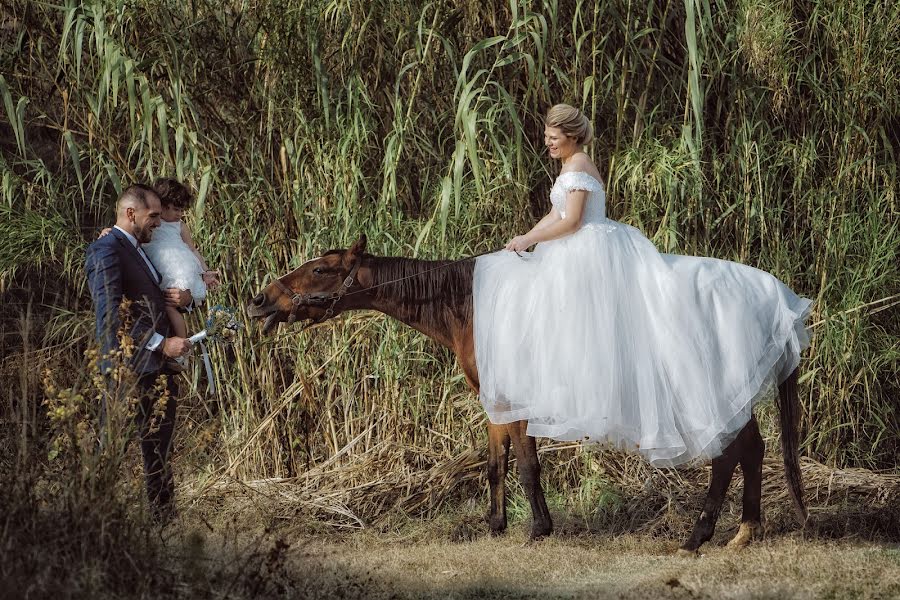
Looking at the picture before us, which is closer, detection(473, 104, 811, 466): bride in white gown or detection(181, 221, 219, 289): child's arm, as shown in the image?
detection(473, 104, 811, 466): bride in white gown

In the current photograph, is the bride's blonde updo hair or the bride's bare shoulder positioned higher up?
the bride's blonde updo hair

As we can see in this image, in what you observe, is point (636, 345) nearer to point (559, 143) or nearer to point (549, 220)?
point (549, 220)

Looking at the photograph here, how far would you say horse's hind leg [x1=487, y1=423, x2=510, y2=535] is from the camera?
480 centimetres

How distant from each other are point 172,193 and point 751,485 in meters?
2.70

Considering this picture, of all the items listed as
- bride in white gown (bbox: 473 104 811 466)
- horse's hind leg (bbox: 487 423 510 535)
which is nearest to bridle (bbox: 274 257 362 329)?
bride in white gown (bbox: 473 104 811 466)

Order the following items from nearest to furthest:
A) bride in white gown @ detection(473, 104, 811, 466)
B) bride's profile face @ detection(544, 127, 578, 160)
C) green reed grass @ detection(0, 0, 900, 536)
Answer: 1. bride in white gown @ detection(473, 104, 811, 466)
2. bride's profile face @ detection(544, 127, 578, 160)
3. green reed grass @ detection(0, 0, 900, 536)

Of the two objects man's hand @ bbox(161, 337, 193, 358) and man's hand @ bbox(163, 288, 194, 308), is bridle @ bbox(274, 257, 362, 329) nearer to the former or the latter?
man's hand @ bbox(163, 288, 194, 308)

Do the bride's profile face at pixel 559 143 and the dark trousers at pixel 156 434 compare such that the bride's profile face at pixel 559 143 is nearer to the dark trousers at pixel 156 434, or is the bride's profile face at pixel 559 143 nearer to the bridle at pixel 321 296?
the bridle at pixel 321 296

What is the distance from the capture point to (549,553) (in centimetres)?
435

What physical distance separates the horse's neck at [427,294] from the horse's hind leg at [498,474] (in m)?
0.48

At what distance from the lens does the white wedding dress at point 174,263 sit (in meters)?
4.47

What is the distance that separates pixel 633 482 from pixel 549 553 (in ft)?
3.27

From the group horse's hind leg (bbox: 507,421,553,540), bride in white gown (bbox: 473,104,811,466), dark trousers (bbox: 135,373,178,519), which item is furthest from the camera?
horse's hind leg (bbox: 507,421,553,540)

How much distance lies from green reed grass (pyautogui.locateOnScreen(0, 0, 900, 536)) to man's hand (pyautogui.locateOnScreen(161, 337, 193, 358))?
3.81ft
